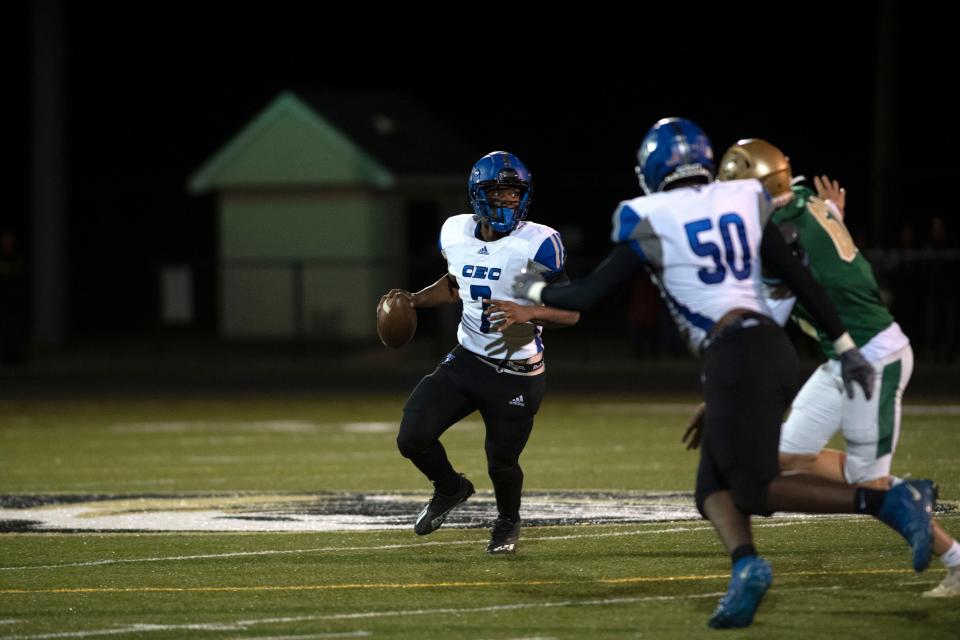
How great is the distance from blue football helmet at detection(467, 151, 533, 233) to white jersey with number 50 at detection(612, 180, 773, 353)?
1.85m

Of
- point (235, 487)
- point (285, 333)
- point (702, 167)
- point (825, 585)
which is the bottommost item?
point (285, 333)

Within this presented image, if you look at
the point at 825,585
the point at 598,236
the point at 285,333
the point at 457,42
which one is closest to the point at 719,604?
the point at 825,585

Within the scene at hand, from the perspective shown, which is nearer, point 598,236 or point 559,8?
Answer: point 598,236

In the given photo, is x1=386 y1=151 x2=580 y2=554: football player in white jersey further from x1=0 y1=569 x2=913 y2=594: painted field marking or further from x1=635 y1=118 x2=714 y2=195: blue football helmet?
x1=635 y1=118 x2=714 y2=195: blue football helmet

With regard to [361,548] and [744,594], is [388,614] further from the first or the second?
[361,548]

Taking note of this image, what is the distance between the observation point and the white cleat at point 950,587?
688 cm

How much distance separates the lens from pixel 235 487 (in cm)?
1159

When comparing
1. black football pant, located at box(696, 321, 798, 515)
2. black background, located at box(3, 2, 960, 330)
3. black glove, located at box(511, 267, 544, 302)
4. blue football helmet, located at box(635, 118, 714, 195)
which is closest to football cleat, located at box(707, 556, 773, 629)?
black football pant, located at box(696, 321, 798, 515)

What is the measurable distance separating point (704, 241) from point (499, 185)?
2.10m

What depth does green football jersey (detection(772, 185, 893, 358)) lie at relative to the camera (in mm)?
7027

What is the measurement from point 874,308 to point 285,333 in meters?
21.1

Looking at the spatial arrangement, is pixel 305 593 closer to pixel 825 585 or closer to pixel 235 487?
pixel 825 585

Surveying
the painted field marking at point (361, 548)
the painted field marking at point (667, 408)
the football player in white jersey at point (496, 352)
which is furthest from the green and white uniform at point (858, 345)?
the painted field marking at point (667, 408)

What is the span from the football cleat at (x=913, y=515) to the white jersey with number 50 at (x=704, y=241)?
2.89 ft
